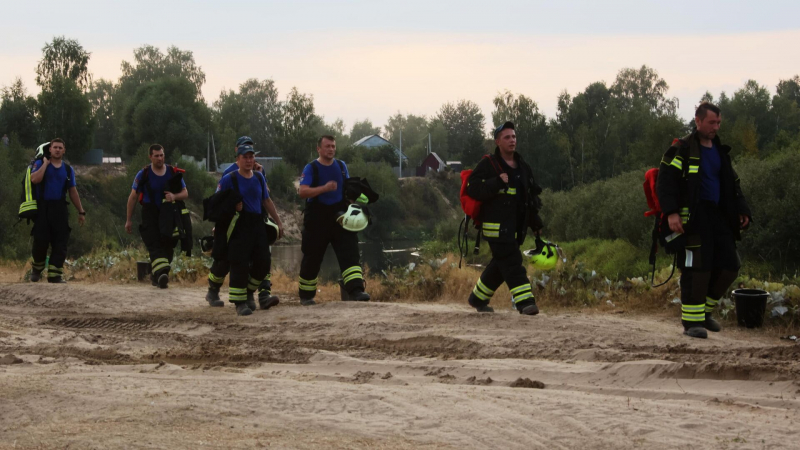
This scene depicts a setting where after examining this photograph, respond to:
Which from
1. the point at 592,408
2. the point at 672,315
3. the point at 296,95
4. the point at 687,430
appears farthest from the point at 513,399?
the point at 296,95

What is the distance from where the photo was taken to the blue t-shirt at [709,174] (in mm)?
8413

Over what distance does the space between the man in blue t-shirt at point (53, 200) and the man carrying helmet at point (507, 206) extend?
7301mm

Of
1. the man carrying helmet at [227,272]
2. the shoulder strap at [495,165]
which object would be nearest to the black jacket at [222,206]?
the man carrying helmet at [227,272]

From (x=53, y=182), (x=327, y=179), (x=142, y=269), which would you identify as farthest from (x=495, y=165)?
(x=142, y=269)

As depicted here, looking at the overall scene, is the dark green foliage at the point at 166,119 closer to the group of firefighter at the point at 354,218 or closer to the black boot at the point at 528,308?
the group of firefighter at the point at 354,218

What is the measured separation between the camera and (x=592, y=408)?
5492 mm

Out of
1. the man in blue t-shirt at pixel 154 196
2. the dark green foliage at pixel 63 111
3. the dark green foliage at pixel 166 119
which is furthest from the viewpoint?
the dark green foliage at pixel 166 119

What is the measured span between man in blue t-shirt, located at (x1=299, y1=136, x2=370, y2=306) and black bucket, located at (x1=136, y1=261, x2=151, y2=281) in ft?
16.1

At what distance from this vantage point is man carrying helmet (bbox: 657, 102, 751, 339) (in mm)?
8352

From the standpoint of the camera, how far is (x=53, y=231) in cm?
1419

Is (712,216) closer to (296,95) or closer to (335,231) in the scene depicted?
(335,231)

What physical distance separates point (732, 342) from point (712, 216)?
1.15 meters

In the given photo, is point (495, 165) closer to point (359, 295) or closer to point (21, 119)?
point (359, 295)

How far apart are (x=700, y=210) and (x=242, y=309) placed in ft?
17.8
